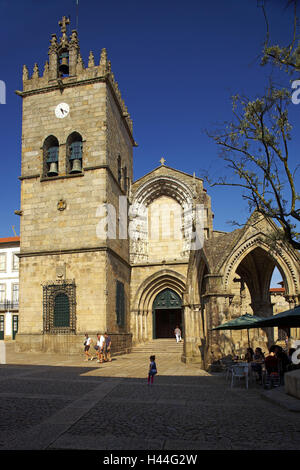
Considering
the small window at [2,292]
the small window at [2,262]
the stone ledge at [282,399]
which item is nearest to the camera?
the stone ledge at [282,399]

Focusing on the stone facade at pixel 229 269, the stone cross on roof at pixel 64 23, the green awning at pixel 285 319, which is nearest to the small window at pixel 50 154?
the stone cross on roof at pixel 64 23

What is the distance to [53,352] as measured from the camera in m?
19.9

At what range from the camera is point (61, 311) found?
67.3 ft

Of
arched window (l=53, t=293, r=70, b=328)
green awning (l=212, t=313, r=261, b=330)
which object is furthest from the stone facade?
arched window (l=53, t=293, r=70, b=328)

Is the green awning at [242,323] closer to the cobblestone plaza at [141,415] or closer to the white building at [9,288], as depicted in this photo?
the cobblestone plaza at [141,415]

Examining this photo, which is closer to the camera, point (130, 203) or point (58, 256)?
point (58, 256)

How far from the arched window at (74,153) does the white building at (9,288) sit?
1816 centimetres

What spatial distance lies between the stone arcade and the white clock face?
0.06 metres

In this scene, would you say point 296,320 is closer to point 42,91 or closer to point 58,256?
point 58,256

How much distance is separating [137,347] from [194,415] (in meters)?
18.7

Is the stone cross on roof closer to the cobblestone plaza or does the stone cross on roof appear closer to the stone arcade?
the stone arcade

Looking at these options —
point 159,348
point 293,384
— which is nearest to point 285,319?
point 293,384

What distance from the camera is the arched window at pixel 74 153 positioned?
22.3 meters
